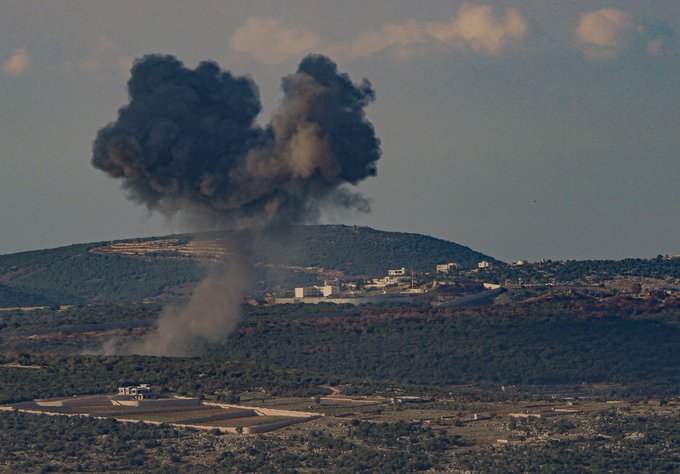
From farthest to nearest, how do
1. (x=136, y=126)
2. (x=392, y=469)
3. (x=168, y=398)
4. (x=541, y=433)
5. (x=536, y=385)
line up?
(x=536, y=385)
(x=136, y=126)
(x=168, y=398)
(x=541, y=433)
(x=392, y=469)

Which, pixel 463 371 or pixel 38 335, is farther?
pixel 38 335

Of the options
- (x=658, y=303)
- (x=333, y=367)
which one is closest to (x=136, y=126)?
(x=333, y=367)

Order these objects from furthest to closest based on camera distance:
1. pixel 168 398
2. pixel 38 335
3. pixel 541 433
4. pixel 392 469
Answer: pixel 38 335
pixel 168 398
pixel 541 433
pixel 392 469

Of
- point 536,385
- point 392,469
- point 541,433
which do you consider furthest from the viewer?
point 536,385

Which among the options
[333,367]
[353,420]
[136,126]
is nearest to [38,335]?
[333,367]

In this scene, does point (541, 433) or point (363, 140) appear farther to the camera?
point (363, 140)

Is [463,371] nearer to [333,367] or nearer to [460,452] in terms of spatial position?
[333,367]

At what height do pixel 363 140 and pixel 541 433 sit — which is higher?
pixel 363 140

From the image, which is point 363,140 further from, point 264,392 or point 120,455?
point 120,455

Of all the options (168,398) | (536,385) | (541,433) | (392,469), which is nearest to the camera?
(392,469)
